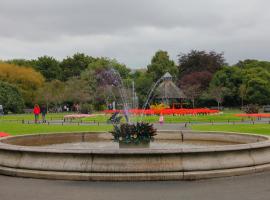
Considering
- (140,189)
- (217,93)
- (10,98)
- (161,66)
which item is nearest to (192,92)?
(217,93)

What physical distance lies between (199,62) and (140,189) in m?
91.9

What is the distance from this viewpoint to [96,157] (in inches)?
411

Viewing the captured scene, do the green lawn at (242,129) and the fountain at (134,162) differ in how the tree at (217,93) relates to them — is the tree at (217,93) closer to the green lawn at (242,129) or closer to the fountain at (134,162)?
the green lawn at (242,129)

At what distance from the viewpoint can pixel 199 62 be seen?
327 feet

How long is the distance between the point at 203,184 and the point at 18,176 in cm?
453

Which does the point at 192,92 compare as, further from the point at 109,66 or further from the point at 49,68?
the point at 49,68

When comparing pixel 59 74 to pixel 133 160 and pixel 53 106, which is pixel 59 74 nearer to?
pixel 53 106

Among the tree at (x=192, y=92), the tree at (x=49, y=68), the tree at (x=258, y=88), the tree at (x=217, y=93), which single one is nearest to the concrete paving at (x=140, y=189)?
the tree at (x=217, y=93)

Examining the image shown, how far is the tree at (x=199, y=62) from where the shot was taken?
324 feet

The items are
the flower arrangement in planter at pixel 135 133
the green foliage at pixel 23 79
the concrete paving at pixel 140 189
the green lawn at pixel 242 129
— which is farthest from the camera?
the green foliage at pixel 23 79

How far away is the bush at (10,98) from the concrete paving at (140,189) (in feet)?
222

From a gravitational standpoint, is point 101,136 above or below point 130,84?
below

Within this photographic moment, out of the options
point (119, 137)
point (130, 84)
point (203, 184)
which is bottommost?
point (203, 184)

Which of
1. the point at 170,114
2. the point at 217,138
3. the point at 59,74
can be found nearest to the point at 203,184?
the point at 217,138
